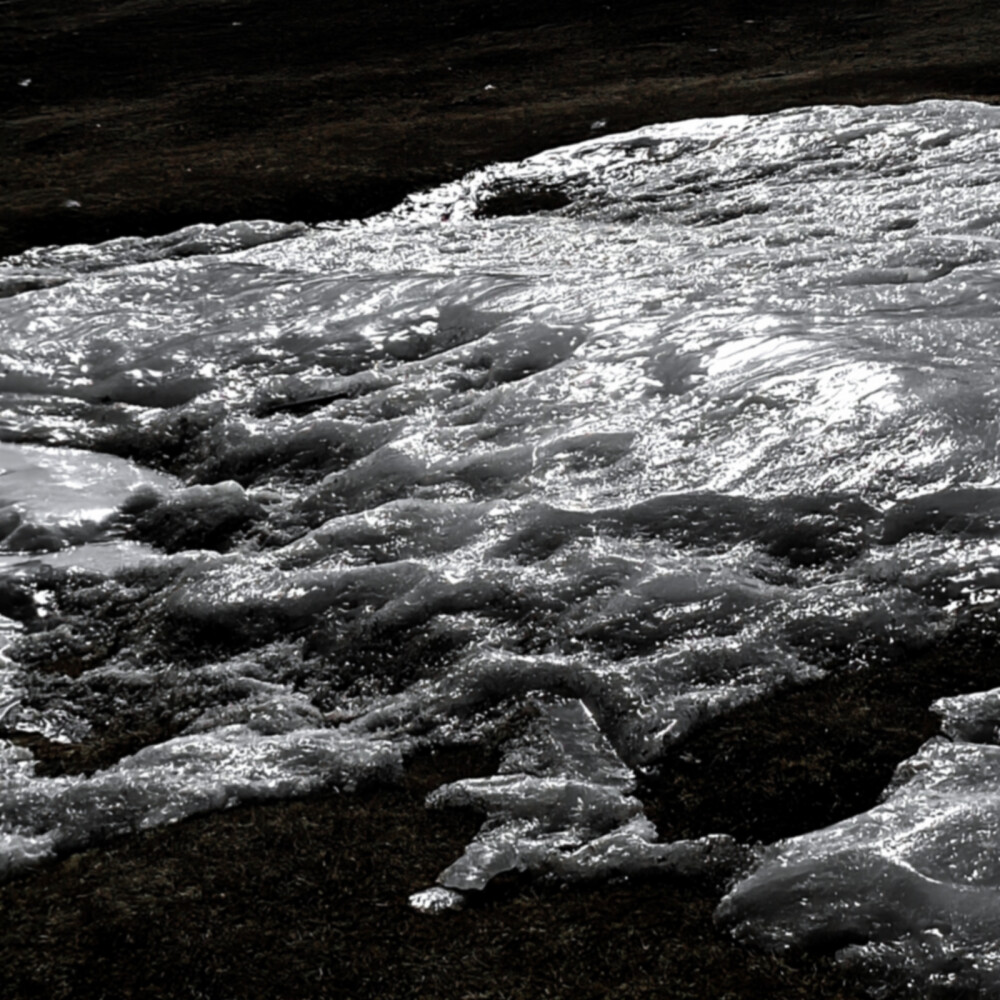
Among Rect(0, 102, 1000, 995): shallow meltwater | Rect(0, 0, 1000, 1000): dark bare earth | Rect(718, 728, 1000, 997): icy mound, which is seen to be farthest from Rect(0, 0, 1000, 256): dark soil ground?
Rect(718, 728, 1000, 997): icy mound

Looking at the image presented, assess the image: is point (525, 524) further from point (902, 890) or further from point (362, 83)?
point (362, 83)

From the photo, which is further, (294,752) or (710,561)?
(710,561)

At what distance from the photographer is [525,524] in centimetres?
244

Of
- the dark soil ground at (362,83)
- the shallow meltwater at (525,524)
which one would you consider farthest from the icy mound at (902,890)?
the dark soil ground at (362,83)

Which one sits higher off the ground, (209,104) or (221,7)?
(221,7)

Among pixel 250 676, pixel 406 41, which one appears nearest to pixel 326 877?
pixel 250 676

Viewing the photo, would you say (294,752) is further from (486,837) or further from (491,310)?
(491,310)

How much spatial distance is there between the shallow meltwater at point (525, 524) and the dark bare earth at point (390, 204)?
62 mm

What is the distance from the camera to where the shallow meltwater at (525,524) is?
175 centimetres

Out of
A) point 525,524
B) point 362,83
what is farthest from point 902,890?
point 362,83

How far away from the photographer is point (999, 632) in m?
2.03

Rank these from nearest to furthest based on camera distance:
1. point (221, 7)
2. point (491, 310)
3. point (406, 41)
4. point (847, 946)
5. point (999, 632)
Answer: point (847, 946) < point (999, 632) < point (491, 310) < point (406, 41) < point (221, 7)

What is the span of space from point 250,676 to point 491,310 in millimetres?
1558

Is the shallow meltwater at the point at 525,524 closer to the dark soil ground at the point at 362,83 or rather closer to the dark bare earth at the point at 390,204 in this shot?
the dark bare earth at the point at 390,204
